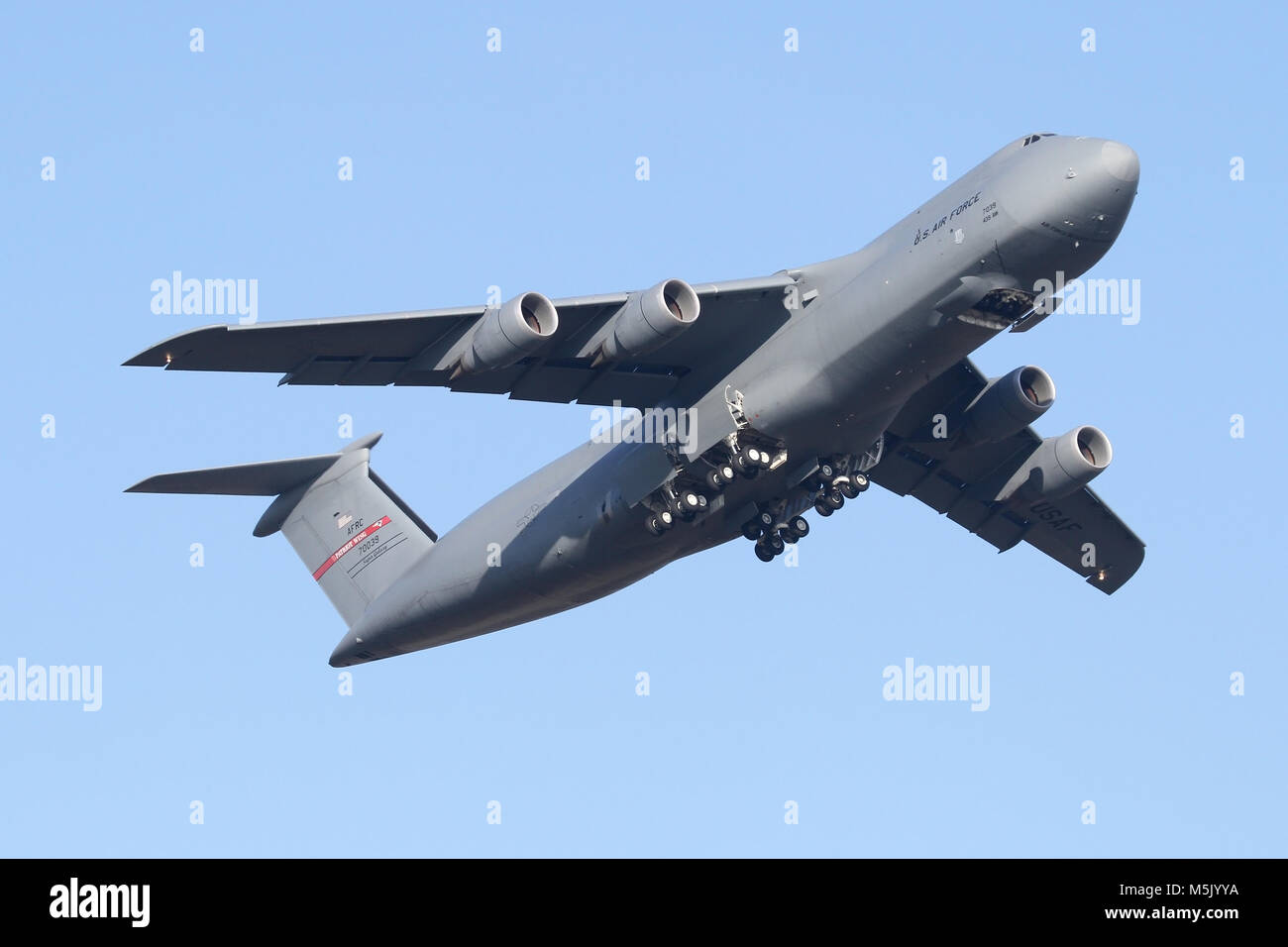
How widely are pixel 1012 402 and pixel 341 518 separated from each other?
1044 cm

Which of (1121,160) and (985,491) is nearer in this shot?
(1121,160)

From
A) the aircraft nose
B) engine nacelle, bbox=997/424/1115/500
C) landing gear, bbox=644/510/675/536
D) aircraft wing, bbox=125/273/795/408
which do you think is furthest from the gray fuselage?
engine nacelle, bbox=997/424/1115/500

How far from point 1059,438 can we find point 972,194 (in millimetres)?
5473

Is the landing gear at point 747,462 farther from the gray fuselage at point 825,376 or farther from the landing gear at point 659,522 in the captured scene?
the landing gear at point 659,522

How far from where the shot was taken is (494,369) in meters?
20.4

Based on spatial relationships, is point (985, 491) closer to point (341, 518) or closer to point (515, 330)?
point (515, 330)

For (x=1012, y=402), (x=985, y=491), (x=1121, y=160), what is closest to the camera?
(x=1121, y=160)

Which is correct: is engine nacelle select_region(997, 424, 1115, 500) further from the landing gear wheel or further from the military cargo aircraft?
the landing gear wheel

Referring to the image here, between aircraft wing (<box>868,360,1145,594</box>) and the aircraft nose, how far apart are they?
4.51m

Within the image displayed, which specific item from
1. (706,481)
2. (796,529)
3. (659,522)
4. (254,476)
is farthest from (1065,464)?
(254,476)

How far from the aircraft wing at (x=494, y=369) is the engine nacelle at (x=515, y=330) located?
60 centimetres

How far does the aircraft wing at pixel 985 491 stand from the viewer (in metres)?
23.9

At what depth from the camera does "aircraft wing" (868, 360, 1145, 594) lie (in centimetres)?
2388

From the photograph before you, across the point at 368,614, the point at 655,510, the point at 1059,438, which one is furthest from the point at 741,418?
the point at 368,614
